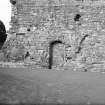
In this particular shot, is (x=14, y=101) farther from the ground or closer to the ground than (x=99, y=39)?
closer to the ground

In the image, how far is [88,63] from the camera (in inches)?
418

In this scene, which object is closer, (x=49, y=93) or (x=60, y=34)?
(x=49, y=93)

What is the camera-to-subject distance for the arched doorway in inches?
430

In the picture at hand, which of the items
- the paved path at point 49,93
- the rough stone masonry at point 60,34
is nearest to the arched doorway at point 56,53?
the rough stone masonry at point 60,34

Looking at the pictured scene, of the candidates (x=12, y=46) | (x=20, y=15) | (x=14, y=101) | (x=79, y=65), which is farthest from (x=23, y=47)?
(x=14, y=101)

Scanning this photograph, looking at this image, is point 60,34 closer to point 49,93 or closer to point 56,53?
point 56,53

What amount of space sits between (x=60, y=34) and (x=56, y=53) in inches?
35.3

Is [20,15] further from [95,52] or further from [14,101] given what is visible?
[14,101]

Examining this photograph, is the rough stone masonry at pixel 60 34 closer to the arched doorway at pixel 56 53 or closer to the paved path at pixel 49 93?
the arched doorway at pixel 56 53

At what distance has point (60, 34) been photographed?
10.9 meters

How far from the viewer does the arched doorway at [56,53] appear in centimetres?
1091

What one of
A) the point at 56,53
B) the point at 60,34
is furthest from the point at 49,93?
the point at 60,34

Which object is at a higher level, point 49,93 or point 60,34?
point 60,34

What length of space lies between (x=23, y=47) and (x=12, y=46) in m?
0.55
